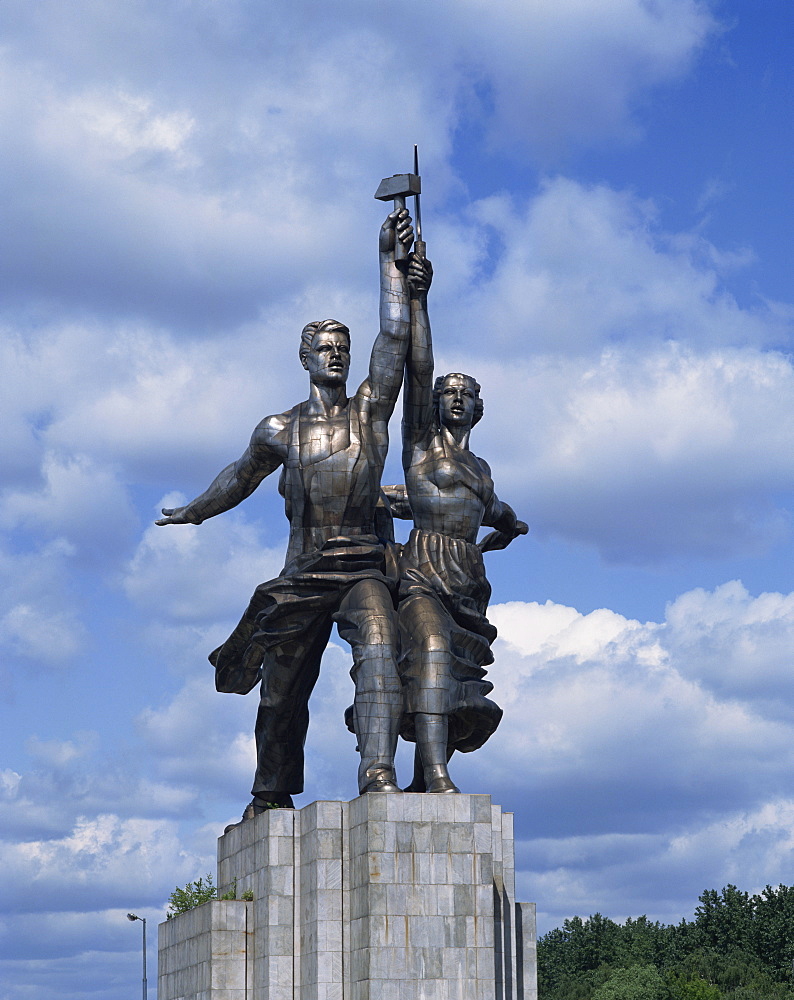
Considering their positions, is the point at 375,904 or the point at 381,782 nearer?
the point at 375,904

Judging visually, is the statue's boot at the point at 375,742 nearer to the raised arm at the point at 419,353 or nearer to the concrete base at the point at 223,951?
the concrete base at the point at 223,951

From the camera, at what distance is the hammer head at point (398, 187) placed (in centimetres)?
1981

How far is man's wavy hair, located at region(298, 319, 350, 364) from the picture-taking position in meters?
19.9

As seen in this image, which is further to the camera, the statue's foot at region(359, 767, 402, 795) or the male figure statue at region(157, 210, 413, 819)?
the male figure statue at region(157, 210, 413, 819)

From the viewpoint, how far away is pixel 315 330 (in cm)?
1995

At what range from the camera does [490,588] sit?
20.2m

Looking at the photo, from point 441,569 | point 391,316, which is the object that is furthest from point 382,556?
point 391,316

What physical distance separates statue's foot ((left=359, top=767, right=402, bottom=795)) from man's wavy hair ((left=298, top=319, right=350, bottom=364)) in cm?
498

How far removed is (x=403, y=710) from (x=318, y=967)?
2.80m

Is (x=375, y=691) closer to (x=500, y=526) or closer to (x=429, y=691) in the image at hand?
(x=429, y=691)

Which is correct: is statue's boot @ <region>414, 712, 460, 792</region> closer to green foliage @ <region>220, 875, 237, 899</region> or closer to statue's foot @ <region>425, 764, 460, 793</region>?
statue's foot @ <region>425, 764, 460, 793</region>

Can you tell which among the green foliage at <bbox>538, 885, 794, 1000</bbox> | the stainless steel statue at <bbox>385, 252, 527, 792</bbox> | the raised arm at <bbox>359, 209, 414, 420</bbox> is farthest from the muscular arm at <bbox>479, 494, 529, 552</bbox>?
the green foliage at <bbox>538, 885, 794, 1000</bbox>

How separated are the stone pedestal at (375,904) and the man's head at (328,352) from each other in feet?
16.0

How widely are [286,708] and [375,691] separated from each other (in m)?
2.30
